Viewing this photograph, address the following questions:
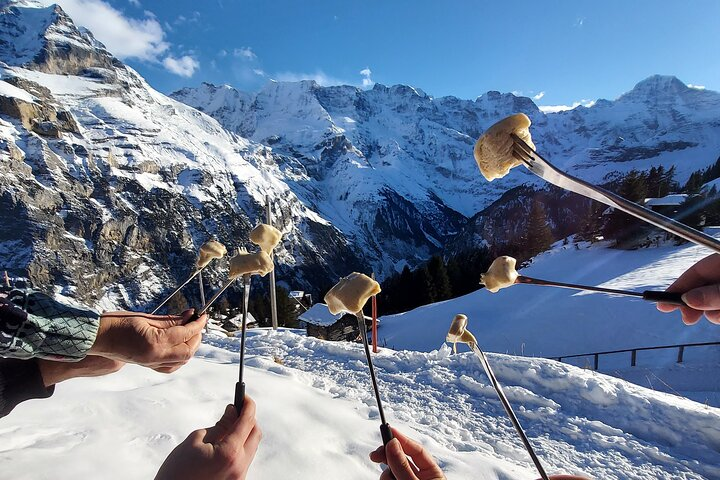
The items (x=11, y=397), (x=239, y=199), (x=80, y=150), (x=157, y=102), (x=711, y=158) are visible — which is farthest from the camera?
(x=157, y=102)

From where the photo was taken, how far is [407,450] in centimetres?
140

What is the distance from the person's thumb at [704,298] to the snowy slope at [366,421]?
6.62ft

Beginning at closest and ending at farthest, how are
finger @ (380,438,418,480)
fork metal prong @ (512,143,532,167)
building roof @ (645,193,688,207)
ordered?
fork metal prong @ (512,143,532,167) < finger @ (380,438,418,480) < building roof @ (645,193,688,207)

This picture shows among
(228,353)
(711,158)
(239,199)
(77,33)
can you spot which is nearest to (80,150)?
(239,199)

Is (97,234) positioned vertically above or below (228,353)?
above

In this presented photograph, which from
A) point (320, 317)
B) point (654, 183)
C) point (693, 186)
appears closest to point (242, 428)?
point (320, 317)

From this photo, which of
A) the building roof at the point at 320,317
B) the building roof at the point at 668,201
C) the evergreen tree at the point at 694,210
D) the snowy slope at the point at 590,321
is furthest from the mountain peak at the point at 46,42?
the evergreen tree at the point at 694,210

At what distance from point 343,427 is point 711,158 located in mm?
202621

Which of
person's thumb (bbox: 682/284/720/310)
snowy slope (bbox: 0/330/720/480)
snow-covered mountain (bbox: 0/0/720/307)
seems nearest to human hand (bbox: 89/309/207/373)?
snowy slope (bbox: 0/330/720/480)

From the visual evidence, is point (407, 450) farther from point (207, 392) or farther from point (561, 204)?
point (561, 204)

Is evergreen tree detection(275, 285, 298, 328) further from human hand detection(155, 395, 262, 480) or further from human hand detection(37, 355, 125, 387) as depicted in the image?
human hand detection(155, 395, 262, 480)

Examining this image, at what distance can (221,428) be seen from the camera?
1389mm

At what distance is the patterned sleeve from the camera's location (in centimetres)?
133

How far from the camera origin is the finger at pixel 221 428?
135cm
